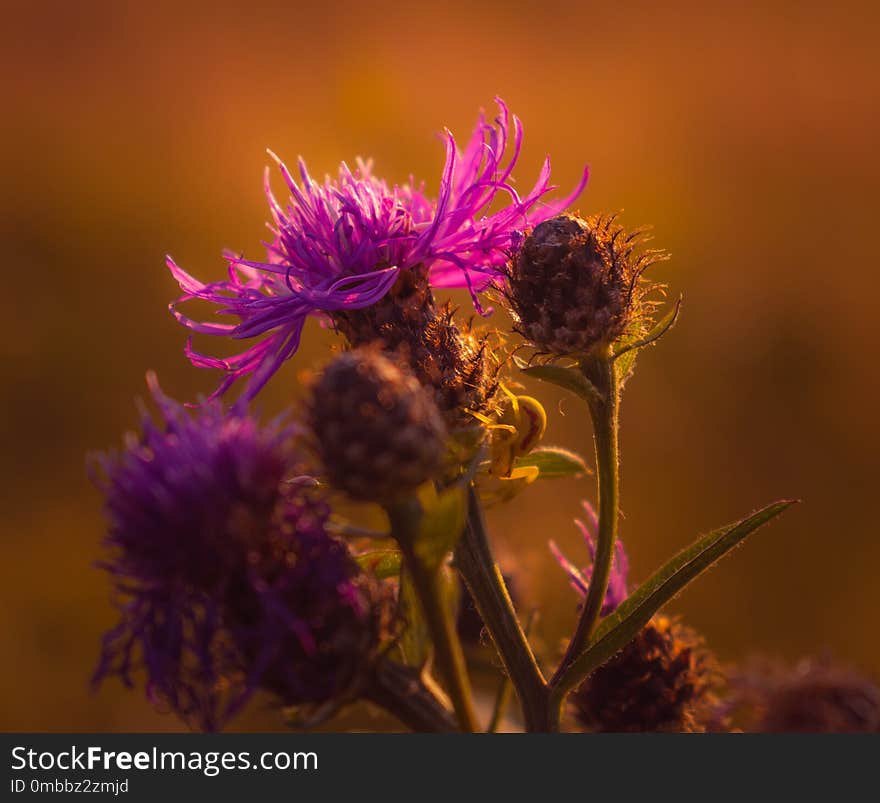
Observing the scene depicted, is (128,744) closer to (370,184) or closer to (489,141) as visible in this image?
(370,184)

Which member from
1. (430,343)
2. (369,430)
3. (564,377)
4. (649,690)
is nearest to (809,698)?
(649,690)

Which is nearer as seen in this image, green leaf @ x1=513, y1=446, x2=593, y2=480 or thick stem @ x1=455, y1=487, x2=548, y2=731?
thick stem @ x1=455, y1=487, x2=548, y2=731

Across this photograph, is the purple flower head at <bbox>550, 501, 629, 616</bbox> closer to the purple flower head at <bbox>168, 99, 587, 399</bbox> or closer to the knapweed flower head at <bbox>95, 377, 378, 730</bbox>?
the purple flower head at <bbox>168, 99, 587, 399</bbox>

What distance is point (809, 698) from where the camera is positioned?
2219mm

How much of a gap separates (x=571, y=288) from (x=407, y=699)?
72 centimetres

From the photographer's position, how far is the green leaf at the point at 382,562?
1588 mm

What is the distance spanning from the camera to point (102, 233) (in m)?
5.54

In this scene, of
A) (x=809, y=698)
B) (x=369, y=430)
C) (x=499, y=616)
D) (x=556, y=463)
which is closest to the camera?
(x=369, y=430)

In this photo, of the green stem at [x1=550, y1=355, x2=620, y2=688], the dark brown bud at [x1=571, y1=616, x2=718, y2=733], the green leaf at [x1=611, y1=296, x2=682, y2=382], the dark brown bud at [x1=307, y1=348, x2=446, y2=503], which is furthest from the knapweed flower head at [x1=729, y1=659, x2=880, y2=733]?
the dark brown bud at [x1=307, y1=348, x2=446, y2=503]

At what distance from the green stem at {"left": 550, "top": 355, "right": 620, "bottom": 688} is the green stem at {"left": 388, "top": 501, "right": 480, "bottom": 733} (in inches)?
10.1

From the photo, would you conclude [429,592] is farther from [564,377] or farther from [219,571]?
[564,377]

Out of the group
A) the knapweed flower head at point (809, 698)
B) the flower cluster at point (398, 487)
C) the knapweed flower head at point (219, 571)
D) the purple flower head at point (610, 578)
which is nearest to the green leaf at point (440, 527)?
the flower cluster at point (398, 487)

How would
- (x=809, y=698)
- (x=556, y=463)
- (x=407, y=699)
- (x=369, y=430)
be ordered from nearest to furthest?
(x=369, y=430) → (x=407, y=699) → (x=556, y=463) → (x=809, y=698)

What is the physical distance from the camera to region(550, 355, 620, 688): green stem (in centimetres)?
156
